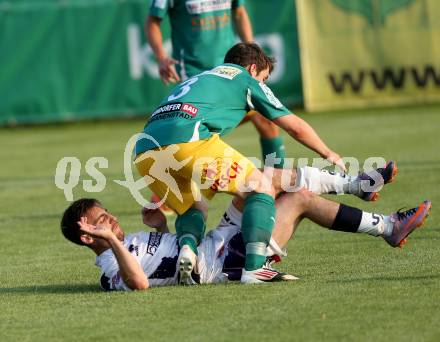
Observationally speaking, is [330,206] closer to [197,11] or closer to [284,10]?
[197,11]

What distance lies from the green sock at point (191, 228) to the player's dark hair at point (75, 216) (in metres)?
0.45

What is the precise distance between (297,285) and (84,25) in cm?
1362

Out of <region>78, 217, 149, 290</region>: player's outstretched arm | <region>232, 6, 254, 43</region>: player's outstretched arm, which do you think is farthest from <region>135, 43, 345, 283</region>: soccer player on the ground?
<region>232, 6, 254, 43</region>: player's outstretched arm

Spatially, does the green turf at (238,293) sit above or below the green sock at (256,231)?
below

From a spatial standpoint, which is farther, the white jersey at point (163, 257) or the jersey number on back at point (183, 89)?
the jersey number on back at point (183, 89)

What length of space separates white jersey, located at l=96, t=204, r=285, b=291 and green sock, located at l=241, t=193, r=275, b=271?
0.17 m

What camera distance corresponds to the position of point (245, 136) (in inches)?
618

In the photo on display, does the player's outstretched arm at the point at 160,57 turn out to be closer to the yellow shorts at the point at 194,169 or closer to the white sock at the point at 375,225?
the yellow shorts at the point at 194,169

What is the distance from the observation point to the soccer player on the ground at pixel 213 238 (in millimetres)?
5742

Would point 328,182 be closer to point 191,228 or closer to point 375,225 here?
point 375,225

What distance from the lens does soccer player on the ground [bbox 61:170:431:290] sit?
5.74 m

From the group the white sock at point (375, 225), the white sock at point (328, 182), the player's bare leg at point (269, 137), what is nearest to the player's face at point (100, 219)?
the white sock at point (328, 182)

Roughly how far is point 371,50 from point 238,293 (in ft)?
42.3

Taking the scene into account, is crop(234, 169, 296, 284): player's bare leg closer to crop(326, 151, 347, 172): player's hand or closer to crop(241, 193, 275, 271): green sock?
crop(241, 193, 275, 271): green sock
